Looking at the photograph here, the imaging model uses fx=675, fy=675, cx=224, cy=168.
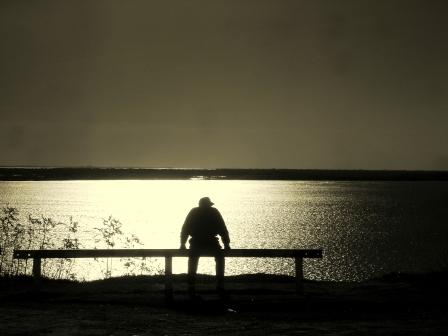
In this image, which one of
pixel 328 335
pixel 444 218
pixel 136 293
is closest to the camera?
pixel 328 335

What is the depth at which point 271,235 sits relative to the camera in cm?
7444

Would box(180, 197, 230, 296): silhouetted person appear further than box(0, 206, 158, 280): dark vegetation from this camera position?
No

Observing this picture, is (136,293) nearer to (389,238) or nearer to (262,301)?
(262,301)

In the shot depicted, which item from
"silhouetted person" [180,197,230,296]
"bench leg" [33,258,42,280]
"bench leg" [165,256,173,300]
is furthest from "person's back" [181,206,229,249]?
"bench leg" [33,258,42,280]

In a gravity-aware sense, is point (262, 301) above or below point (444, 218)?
below

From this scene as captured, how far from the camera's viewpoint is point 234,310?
11.6 meters

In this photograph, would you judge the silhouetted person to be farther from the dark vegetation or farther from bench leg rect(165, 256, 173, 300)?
the dark vegetation

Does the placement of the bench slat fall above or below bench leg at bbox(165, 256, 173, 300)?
above

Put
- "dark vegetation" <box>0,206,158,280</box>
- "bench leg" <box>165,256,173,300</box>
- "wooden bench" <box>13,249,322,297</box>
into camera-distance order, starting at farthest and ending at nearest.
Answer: "dark vegetation" <box>0,206,158,280</box> < "wooden bench" <box>13,249,322,297</box> < "bench leg" <box>165,256,173,300</box>

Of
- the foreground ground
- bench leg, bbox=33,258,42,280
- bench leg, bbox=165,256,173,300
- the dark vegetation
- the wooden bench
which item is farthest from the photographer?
the dark vegetation

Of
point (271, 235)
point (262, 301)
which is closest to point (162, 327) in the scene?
point (262, 301)

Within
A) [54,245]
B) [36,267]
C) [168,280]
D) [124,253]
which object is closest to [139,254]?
[124,253]

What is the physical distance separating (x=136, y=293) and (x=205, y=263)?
3659 centimetres

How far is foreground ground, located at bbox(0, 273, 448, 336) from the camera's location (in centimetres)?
973
